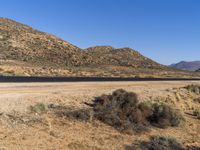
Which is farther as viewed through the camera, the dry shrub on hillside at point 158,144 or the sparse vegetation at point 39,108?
the sparse vegetation at point 39,108

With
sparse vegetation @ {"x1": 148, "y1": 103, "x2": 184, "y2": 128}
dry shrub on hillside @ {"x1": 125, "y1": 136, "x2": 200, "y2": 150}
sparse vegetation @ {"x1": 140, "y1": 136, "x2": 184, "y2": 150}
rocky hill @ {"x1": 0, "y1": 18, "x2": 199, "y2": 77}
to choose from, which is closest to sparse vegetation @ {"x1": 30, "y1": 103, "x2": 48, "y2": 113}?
dry shrub on hillside @ {"x1": 125, "y1": 136, "x2": 200, "y2": 150}

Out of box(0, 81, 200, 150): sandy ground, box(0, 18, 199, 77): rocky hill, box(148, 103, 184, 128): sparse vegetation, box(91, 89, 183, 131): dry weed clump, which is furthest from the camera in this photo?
box(0, 18, 199, 77): rocky hill

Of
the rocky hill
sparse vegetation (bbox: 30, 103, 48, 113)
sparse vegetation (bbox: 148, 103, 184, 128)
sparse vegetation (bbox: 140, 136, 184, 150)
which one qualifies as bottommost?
sparse vegetation (bbox: 140, 136, 184, 150)

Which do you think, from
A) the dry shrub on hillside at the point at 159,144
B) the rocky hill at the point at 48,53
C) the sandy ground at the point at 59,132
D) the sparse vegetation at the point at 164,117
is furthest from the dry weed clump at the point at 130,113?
the rocky hill at the point at 48,53

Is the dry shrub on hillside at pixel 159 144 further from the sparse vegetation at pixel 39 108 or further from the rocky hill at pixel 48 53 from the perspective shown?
the rocky hill at pixel 48 53

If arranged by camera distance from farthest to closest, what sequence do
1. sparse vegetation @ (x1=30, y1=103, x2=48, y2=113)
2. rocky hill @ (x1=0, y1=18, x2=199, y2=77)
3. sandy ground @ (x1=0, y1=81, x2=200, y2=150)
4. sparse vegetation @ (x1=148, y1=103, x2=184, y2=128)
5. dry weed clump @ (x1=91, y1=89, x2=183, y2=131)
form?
rocky hill @ (x1=0, y1=18, x2=199, y2=77) → sparse vegetation @ (x1=148, y1=103, x2=184, y2=128) → dry weed clump @ (x1=91, y1=89, x2=183, y2=131) → sparse vegetation @ (x1=30, y1=103, x2=48, y2=113) → sandy ground @ (x1=0, y1=81, x2=200, y2=150)

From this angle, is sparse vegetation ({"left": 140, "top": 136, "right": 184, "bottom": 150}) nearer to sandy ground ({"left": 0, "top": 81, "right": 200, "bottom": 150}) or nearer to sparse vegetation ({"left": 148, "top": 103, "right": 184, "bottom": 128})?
sandy ground ({"left": 0, "top": 81, "right": 200, "bottom": 150})

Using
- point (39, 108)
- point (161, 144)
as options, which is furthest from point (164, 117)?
point (39, 108)

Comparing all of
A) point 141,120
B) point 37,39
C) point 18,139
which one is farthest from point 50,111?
point 37,39

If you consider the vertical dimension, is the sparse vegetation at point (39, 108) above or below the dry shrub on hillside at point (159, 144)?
above

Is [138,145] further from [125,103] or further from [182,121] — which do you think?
[182,121]

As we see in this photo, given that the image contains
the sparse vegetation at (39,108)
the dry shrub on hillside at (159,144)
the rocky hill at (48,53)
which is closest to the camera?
the dry shrub on hillside at (159,144)

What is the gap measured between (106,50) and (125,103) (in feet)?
391

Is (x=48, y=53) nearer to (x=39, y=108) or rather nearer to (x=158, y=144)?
(x=39, y=108)
